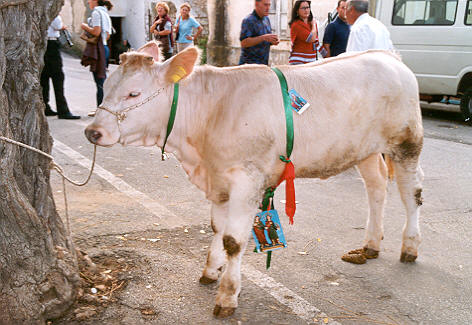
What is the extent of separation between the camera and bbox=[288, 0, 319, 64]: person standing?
7.12 metres

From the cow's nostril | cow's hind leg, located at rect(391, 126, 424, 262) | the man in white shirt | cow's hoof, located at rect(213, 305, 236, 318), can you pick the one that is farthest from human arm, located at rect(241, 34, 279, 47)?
cow's hoof, located at rect(213, 305, 236, 318)

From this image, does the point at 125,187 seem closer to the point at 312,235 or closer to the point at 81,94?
the point at 312,235

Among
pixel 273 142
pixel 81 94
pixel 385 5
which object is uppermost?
pixel 385 5

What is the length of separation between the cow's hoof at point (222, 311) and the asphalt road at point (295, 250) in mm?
50

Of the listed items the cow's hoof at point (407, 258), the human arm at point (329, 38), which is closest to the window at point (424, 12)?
the human arm at point (329, 38)

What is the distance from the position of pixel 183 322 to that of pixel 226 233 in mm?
575

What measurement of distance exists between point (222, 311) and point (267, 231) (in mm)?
590

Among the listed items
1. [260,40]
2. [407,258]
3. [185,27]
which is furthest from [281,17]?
[407,258]

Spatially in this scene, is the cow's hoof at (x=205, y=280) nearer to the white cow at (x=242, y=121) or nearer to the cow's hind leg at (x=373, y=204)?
the white cow at (x=242, y=121)

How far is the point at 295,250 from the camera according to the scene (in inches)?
166

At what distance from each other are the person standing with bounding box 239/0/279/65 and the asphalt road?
1758mm

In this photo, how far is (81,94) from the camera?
39.9ft

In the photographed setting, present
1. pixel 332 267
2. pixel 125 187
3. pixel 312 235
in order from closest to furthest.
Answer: pixel 332 267 < pixel 312 235 < pixel 125 187

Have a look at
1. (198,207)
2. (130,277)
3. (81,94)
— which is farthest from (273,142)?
(81,94)
